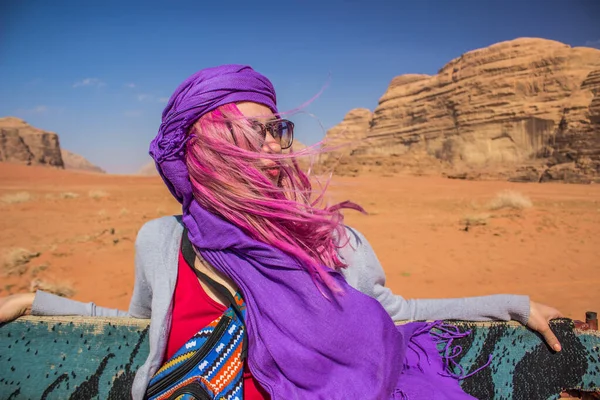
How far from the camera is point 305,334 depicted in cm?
122

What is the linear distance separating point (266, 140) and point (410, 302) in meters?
0.90

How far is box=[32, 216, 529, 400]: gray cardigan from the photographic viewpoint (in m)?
1.34

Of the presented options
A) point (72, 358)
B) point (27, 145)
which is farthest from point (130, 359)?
point (27, 145)

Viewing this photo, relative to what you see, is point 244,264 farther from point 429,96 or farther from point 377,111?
point 377,111

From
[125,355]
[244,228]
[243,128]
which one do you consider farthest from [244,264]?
[125,355]

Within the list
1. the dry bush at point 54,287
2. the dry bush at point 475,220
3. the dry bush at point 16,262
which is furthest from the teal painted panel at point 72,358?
the dry bush at point 475,220

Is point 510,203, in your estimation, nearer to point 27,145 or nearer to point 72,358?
point 72,358

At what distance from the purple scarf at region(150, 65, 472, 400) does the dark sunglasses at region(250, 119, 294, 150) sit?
0.12 m

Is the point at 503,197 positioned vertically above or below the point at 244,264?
below

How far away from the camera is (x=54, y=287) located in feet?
14.9

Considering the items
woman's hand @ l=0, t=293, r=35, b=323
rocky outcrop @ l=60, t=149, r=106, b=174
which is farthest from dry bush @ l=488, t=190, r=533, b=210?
rocky outcrop @ l=60, t=149, r=106, b=174

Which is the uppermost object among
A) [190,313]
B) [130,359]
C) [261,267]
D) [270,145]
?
[270,145]

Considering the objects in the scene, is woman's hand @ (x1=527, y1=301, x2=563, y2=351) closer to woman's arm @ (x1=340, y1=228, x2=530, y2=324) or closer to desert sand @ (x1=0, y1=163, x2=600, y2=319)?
woman's arm @ (x1=340, y1=228, x2=530, y2=324)

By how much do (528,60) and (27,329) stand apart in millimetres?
50659
